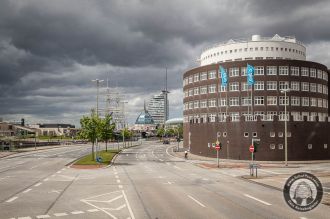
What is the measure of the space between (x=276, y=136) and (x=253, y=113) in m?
8.09

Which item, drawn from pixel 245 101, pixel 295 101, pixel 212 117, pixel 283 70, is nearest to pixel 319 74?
pixel 295 101

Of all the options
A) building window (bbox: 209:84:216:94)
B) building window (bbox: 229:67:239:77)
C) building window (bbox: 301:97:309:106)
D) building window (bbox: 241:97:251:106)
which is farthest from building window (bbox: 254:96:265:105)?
building window (bbox: 209:84:216:94)

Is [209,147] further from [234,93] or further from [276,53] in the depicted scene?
[276,53]

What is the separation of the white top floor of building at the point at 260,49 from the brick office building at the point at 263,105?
0.04 metres

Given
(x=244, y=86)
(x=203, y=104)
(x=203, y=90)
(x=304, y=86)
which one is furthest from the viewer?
(x=203, y=104)

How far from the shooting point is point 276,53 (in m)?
90.4

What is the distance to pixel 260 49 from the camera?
90.2m

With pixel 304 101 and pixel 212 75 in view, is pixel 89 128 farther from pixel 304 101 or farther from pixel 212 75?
pixel 304 101

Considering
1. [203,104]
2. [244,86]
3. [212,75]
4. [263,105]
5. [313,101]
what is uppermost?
[212,75]

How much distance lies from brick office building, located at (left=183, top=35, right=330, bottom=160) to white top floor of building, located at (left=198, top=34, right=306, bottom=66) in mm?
44

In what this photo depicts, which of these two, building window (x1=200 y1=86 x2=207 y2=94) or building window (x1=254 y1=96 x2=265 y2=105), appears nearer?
building window (x1=254 y1=96 x2=265 y2=105)

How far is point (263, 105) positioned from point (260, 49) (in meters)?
18.5

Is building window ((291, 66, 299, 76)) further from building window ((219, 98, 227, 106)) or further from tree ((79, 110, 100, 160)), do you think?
tree ((79, 110, 100, 160))

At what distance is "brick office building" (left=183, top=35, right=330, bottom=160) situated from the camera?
72188mm
